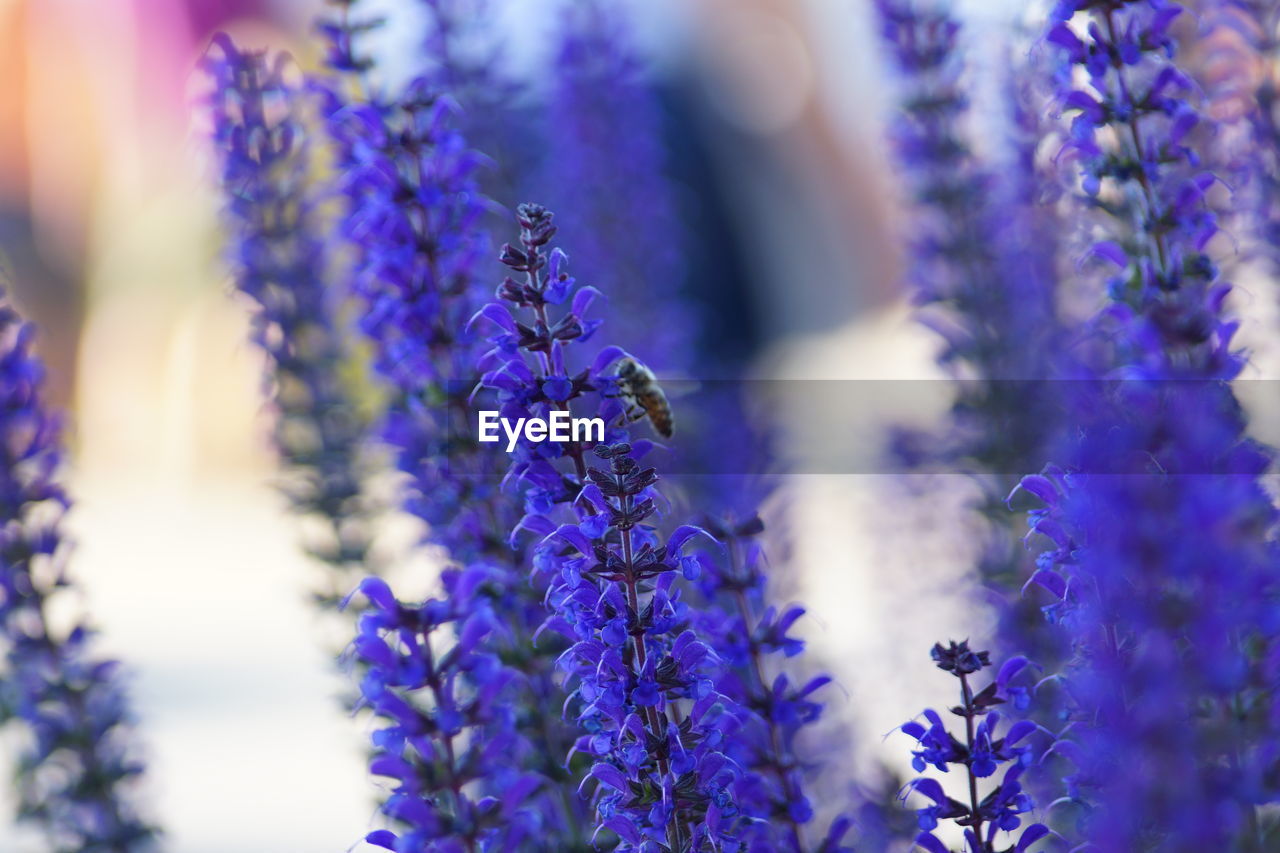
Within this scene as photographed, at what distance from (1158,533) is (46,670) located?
321 centimetres

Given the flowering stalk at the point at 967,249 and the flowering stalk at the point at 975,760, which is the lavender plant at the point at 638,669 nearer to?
the flowering stalk at the point at 975,760

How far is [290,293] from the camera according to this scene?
3.97 m

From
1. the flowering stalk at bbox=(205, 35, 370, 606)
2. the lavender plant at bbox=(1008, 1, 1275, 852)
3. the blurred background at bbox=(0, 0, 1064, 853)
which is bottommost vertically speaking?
the lavender plant at bbox=(1008, 1, 1275, 852)

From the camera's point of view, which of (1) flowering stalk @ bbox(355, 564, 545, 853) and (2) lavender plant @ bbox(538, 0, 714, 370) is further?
(2) lavender plant @ bbox(538, 0, 714, 370)

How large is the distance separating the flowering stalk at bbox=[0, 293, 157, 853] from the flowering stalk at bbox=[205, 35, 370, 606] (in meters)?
0.74

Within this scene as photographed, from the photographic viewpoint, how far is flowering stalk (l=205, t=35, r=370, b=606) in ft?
12.6

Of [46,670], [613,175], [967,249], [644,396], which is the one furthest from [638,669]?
[613,175]

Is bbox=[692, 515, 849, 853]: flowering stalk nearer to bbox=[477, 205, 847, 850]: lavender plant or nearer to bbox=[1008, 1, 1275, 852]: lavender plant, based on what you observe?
bbox=[477, 205, 847, 850]: lavender plant

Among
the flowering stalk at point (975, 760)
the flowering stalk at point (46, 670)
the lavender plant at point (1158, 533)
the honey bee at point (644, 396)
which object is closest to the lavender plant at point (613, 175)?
the flowering stalk at point (46, 670)

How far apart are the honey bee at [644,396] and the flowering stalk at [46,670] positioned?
5.70ft

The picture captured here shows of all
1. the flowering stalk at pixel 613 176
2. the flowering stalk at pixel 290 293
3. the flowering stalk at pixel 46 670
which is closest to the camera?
the flowering stalk at pixel 46 670

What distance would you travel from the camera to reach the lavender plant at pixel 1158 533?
4.04 ft

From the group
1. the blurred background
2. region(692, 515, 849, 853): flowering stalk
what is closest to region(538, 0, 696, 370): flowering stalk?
region(692, 515, 849, 853): flowering stalk

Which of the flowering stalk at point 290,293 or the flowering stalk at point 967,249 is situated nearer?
the flowering stalk at point 290,293
